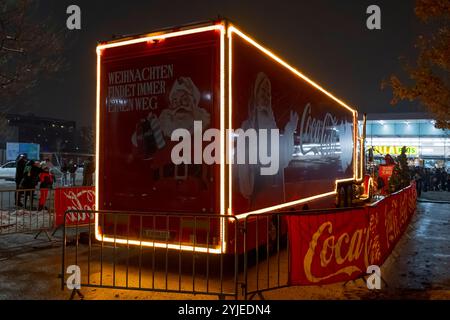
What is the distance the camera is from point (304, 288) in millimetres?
6094

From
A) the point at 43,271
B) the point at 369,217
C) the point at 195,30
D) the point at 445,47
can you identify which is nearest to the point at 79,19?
the point at 195,30

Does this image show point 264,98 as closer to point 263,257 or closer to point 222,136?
point 222,136

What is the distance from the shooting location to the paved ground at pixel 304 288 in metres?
5.75

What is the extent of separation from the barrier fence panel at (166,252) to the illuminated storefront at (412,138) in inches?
1412

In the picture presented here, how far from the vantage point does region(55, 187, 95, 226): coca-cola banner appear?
9.64m

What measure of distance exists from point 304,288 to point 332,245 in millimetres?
820

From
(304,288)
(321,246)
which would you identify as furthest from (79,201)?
(321,246)

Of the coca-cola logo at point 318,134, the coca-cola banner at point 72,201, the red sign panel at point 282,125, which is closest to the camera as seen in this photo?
the red sign panel at point 282,125

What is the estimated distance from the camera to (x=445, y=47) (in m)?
11.3

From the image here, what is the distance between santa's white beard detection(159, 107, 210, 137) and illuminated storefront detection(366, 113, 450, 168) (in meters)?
36.2

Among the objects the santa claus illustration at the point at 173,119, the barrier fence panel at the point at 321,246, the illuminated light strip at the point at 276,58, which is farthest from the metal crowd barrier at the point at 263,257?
the illuminated light strip at the point at 276,58

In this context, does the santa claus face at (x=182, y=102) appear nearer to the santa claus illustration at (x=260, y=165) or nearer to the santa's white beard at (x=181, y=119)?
the santa's white beard at (x=181, y=119)

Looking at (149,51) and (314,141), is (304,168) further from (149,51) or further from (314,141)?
(149,51)

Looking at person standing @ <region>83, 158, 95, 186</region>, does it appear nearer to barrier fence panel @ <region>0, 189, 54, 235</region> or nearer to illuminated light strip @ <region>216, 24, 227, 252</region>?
barrier fence panel @ <region>0, 189, 54, 235</region>
